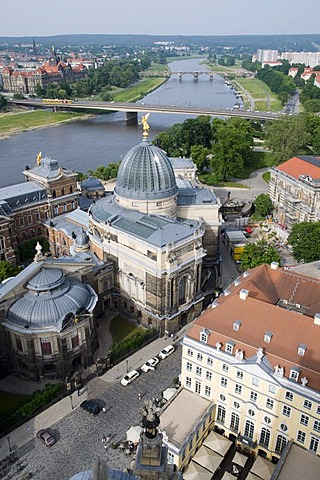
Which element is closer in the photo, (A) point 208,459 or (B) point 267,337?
(A) point 208,459

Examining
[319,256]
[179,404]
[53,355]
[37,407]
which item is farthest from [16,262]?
[319,256]

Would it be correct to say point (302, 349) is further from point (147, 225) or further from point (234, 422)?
point (147, 225)

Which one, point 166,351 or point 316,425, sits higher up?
point 316,425

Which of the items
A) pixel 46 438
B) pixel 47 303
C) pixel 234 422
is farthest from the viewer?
pixel 47 303

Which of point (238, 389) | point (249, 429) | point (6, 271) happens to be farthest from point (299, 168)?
point (249, 429)

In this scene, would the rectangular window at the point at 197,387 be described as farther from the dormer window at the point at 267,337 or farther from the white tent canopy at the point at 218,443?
the dormer window at the point at 267,337

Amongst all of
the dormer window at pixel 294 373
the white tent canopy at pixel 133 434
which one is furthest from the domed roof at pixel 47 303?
the dormer window at pixel 294 373
